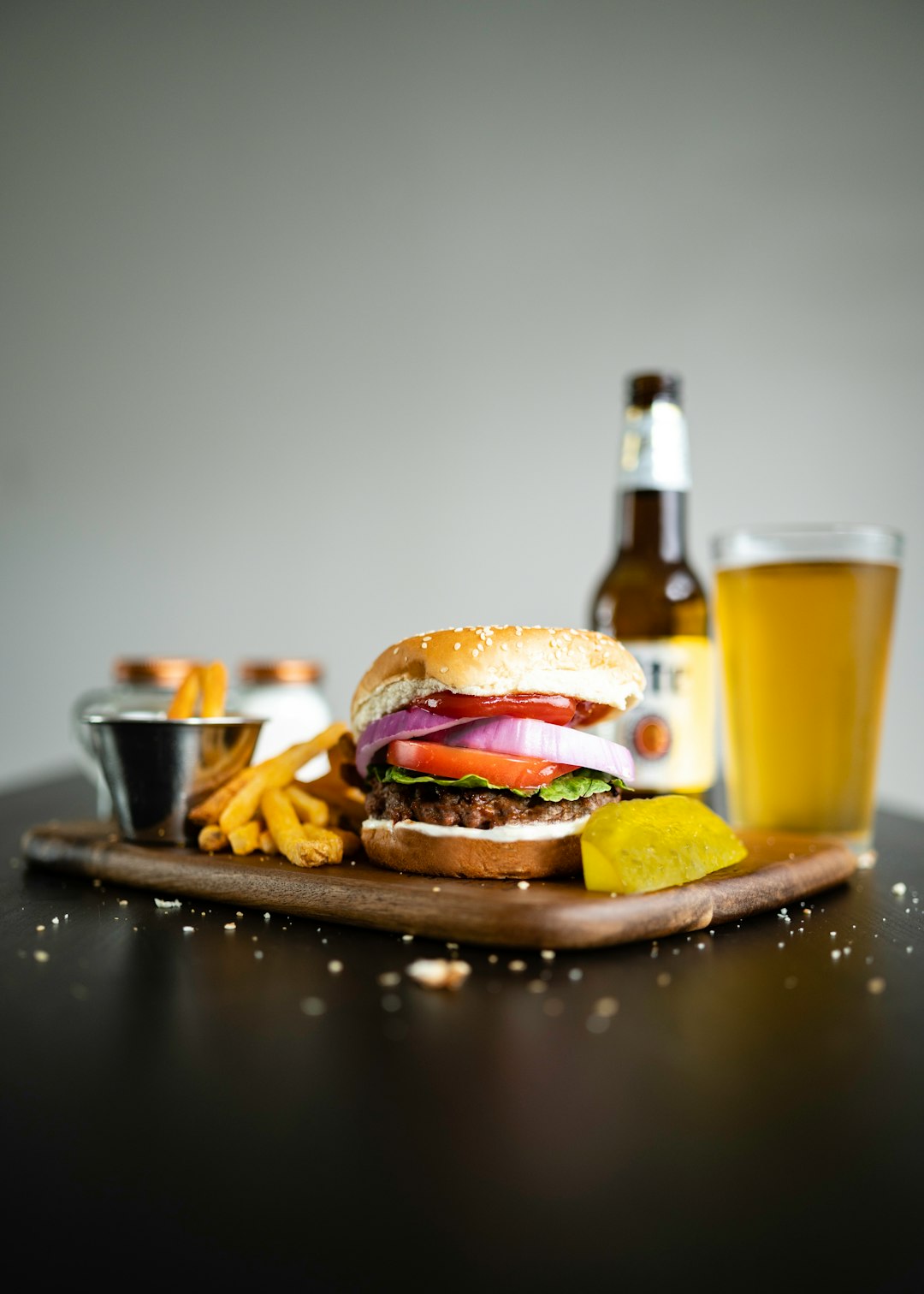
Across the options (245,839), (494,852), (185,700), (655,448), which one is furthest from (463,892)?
(655,448)

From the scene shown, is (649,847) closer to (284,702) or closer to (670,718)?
(670,718)

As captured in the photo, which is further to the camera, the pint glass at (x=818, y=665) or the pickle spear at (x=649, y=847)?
the pint glass at (x=818, y=665)

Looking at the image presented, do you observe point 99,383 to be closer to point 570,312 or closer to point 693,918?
point 570,312

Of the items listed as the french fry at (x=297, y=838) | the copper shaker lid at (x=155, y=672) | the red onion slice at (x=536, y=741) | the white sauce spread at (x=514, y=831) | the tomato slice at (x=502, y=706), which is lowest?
the french fry at (x=297, y=838)

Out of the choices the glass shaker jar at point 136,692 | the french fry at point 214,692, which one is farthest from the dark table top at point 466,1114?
the glass shaker jar at point 136,692

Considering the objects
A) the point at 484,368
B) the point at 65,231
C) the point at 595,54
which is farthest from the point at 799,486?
the point at 65,231

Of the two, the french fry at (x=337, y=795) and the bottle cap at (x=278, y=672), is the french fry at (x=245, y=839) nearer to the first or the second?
the french fry at (x=337, y=795)

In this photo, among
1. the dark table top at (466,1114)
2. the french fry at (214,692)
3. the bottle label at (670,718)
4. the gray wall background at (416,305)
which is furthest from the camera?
the gray wall background at (416,305)

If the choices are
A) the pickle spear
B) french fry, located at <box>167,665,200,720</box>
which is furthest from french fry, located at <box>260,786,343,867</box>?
the pickle spear
